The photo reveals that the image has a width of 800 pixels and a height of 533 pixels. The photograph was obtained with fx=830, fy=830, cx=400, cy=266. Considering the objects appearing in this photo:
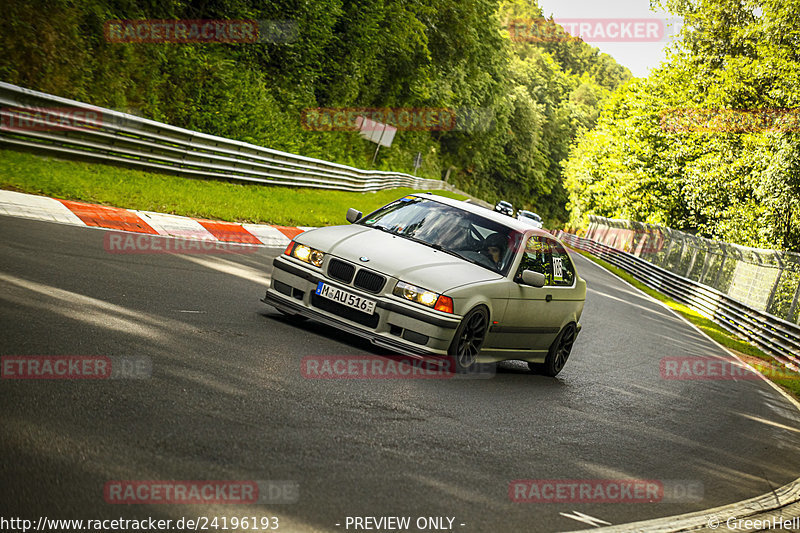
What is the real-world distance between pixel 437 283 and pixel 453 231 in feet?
4.38

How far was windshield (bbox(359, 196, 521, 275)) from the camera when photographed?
28.0 feet

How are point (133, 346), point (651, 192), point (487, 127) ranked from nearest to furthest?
1. point (133, 346)
2. point (651, 192)
3. point (487, 127)

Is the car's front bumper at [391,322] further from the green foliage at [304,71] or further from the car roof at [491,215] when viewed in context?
the green foliage at [304,71]

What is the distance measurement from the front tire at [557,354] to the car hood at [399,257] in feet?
5.50

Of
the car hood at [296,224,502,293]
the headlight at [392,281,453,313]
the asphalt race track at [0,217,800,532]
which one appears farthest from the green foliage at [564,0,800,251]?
the headlight at [392,281,453,313]

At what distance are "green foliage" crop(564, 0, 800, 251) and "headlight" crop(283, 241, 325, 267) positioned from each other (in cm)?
3067

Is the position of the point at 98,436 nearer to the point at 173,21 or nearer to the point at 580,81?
the point at 173,21

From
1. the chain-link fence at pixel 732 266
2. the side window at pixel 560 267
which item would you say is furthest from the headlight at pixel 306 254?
the chain-link fence at pixel 732 266

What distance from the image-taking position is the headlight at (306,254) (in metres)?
7.87

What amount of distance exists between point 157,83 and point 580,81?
143m

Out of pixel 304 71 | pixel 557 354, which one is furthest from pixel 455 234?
pixel 304 71

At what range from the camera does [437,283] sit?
296 inches

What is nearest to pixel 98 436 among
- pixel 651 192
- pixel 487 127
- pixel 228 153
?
pixel 228 153

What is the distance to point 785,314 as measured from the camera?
20.3m
